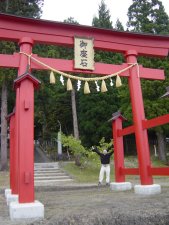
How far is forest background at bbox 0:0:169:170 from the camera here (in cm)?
1961

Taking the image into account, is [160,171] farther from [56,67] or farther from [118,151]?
[56,67]

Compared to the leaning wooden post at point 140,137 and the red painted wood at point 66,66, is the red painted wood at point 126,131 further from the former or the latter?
the red painted wood at point 66,66

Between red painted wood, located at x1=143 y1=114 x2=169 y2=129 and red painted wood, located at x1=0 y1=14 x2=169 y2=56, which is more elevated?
red painted wood, located at x1=0 y1=14 x2=169 y2=56

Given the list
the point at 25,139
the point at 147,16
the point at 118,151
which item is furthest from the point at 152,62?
the point at 25,139

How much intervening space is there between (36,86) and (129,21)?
2177cm

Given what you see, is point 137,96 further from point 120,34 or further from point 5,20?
point 5,20

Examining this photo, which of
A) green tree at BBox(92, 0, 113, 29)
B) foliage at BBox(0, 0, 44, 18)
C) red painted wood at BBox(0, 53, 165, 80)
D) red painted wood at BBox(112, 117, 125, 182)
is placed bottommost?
red painted wood at BBox(112, 117, 125, 182)

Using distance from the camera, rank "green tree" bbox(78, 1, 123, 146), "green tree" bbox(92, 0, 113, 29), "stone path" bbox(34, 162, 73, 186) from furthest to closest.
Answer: "green tree" bbox(92, 0, 113, 29), "green tree" bbox(78, 1, 123, 146), "stone path" bbox(34, 162, 73, 186)

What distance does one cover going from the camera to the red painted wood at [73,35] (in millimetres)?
7516

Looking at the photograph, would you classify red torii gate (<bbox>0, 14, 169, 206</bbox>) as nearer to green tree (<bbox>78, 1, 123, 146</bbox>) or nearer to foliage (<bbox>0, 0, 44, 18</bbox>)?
foliage (<bbox>0, 0, 44, 18</bbox>)

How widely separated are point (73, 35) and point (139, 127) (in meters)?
3.15

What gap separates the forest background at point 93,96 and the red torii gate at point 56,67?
33.4 ft

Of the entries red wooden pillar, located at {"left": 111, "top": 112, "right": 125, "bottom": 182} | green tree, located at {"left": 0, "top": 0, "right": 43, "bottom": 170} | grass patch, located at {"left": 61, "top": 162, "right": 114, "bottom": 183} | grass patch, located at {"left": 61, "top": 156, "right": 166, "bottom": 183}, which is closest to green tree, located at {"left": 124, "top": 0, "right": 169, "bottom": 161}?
grass patch, located at {"left": 61, "top": 156, "right": 166, "bottom": 183}

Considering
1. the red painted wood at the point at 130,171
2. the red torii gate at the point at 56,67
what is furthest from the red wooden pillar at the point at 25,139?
the red painted wood at the point at 130,171
